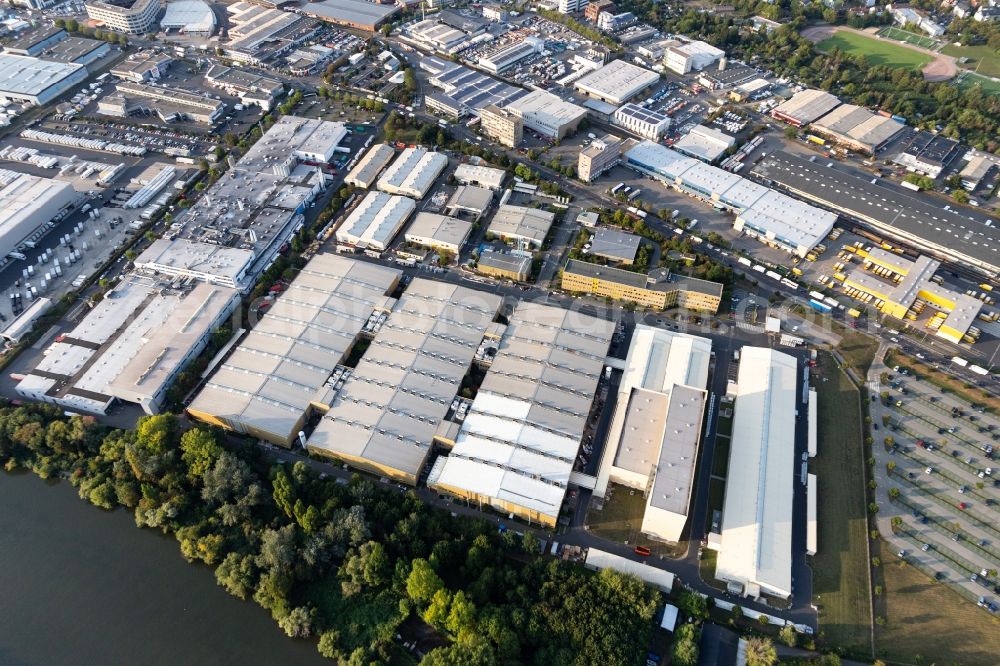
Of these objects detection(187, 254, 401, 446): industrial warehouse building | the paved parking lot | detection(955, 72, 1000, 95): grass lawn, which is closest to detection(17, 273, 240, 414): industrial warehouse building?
detection(187, 254, 401, 446): industrial warehouse building

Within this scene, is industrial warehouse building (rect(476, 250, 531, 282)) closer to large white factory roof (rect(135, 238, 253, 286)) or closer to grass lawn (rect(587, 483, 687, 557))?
large white factory roof (rect(135, 238, 253, 286))

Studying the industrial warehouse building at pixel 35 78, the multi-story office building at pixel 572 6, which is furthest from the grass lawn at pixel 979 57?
the industrial warehouse building at pixel 35 78

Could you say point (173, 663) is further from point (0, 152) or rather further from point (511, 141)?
point (0, 152)

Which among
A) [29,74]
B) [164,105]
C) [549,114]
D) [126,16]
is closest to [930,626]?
[549,114]

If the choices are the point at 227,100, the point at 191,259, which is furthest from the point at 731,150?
the point at 227,100

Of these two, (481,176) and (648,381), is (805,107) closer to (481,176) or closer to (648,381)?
(481,176)

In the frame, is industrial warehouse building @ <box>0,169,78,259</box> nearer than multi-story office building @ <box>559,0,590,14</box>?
Yes

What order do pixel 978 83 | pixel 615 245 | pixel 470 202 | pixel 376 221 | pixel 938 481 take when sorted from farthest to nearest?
pixel 978 83, pixel 470 202, pixel 376 221, pixel 615 245, pixel 938 481
